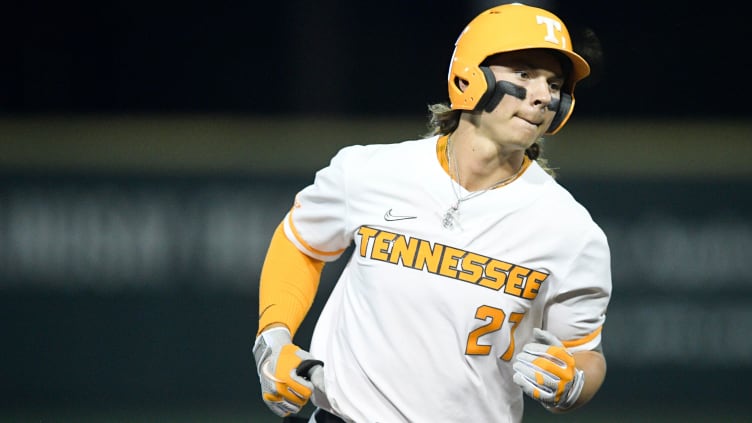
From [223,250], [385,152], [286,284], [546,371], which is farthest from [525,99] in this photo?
[223,250]

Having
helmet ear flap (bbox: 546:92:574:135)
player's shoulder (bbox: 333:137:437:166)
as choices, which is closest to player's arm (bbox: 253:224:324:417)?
player's shoulder (bbox: 333:137:437:166)

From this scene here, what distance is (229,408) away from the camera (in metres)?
4.62

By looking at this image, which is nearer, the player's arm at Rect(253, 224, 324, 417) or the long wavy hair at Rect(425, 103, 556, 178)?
the player's arm at Rect(253, 224, 324, 417)

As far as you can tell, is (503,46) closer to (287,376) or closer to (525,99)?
(525,99)

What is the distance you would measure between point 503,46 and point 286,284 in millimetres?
837

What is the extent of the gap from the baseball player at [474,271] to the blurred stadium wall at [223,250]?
2.05 metres

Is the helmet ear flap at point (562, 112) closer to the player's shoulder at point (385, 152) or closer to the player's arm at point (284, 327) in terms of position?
the player's shoulder at point (385, 152)

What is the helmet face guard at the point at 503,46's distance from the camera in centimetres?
245

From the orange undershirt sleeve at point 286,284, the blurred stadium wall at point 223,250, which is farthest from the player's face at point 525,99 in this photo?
→ the blurred stadium wall at point 223,250

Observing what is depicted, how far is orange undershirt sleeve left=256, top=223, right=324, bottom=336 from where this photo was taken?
2.73 metres

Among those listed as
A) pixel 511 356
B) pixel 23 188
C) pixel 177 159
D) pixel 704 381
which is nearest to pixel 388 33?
pixel 177 159

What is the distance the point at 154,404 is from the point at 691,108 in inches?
109

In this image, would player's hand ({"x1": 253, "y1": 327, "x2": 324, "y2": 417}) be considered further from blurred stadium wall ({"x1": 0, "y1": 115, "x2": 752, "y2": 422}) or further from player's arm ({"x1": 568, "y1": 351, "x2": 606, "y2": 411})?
blurred stadium wall ({"x1": 0, "y1": 115, "x2": 752, "y2": 422})

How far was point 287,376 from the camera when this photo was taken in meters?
2.47
